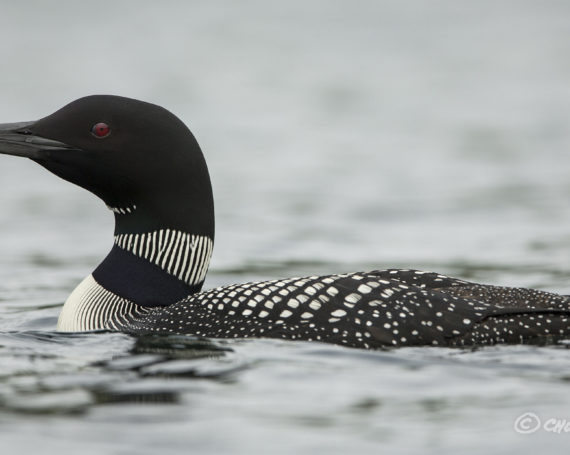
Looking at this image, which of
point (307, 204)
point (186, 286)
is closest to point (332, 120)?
point (307, 204)

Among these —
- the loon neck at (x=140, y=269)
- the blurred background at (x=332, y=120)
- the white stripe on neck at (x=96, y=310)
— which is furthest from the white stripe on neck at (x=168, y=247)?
the blurred background at (x=332, y=120)

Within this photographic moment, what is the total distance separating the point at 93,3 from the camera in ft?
60.5

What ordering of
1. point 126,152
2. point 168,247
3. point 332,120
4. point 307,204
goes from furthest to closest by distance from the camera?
point 332,120 → point 307,204 → point 168,247 → point 126,152

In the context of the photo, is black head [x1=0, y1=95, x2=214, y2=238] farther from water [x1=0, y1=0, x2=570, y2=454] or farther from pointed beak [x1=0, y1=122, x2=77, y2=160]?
water [x1=0, y1=0, x2=570, y2=454]

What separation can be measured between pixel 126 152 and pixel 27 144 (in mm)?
439

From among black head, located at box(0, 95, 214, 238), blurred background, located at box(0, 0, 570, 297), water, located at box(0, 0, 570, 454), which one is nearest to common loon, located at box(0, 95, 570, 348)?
black head, located at box(0, 95, 214, 238)

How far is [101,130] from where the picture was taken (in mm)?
5414

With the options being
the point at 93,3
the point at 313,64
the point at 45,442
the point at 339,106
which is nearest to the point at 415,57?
the point at 313,64

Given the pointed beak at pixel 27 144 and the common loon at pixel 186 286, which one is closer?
the common loon at pixel 186 286

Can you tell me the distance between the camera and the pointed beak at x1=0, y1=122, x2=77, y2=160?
544 cm

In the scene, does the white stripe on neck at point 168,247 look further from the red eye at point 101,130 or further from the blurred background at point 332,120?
the blurred background at point 332,120

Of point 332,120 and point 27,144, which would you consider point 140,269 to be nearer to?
point 27,144

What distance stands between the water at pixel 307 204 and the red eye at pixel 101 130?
86 centimetres

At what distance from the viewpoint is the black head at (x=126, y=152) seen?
5.41 meters
